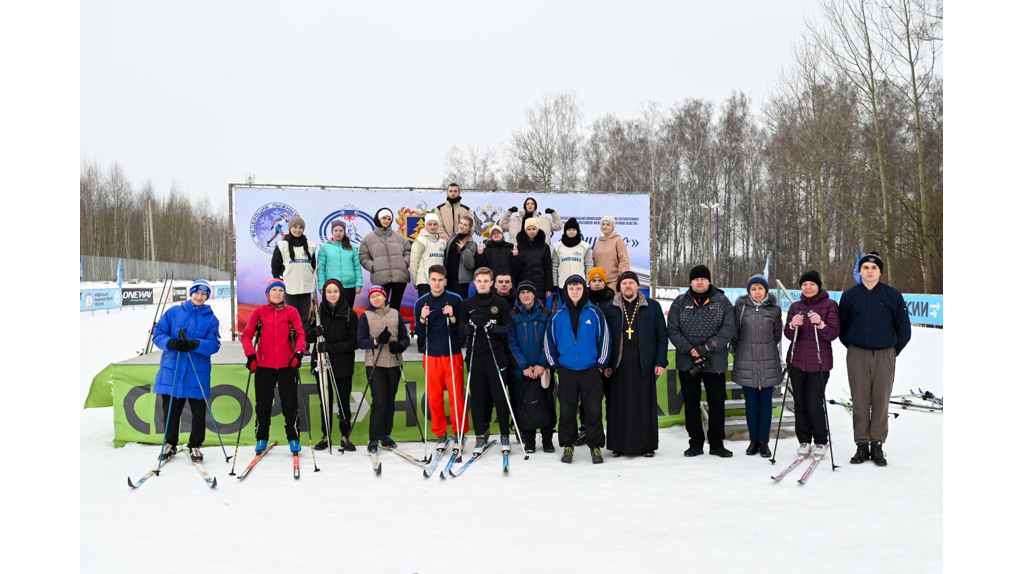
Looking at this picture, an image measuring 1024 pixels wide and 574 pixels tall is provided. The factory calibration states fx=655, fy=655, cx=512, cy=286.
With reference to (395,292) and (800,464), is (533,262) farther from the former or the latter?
(800,464)

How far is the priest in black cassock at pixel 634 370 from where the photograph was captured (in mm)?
5788

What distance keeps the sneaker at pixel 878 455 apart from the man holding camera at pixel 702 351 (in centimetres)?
113

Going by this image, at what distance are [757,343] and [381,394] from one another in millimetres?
3384

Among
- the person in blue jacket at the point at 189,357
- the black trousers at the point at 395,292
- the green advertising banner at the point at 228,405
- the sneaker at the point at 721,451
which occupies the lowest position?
the sneaker at the point at 721,451

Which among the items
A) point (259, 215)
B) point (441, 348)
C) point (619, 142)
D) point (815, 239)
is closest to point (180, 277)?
point (619, 142)

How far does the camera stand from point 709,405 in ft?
19.6

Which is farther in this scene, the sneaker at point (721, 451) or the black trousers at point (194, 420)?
the sneaker at point (721, 451)

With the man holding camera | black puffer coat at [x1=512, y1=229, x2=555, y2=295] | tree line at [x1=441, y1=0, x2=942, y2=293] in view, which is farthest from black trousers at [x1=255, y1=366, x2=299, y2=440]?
tree line at [x1=441, y1=0, x2=942, y2=293]

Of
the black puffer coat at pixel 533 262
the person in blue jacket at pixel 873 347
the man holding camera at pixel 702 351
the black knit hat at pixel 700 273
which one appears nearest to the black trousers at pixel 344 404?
the black puffer coat at pixel 533 262

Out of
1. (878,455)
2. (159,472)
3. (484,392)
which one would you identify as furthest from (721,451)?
(159,472)

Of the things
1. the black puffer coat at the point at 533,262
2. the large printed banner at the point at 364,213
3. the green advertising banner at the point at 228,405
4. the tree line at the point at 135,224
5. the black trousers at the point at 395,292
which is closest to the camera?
the green advertising banner at the point at 228,405

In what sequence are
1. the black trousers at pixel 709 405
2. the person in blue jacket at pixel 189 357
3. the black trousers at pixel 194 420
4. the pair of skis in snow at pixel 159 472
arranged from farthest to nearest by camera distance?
1. the black trousers at pixel 709 405
2. the black trousers at pixel 194 420
3. the person in blue jacket at pixel 189 357
4. the pair of skis in snow at pixel 159 472

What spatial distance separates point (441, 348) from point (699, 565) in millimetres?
3135

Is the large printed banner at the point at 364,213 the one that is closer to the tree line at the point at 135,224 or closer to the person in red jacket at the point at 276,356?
the person in red jacket at the point at 276,356
